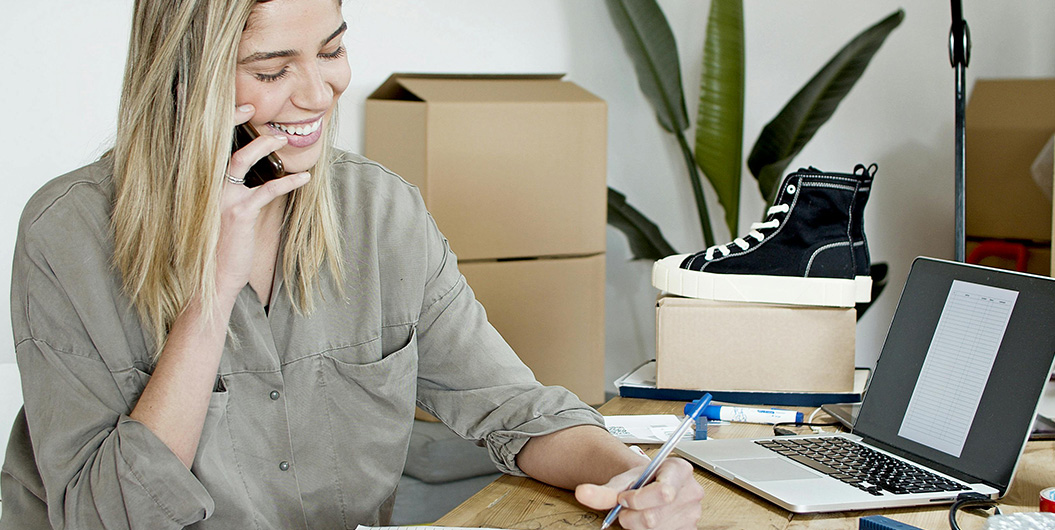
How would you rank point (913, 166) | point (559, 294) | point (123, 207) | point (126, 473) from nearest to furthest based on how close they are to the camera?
1. point (126, 473)
2. point (123, 207)
3. point (559, 294)
4. point (913, 166)

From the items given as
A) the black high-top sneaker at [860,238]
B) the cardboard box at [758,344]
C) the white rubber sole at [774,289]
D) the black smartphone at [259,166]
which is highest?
the black smartphone at [259,166]

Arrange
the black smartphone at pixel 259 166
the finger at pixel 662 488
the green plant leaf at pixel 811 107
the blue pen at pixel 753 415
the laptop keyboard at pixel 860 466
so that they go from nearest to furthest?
1. the finger at pixel 662 488
2. the laptop keyboard at pixel 860 466
3. the black smartphone at pixel 259 166
4. the blue pen at pixel 753 415
5. the green plant leaf at pixel 811 107

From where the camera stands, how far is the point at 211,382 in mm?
908

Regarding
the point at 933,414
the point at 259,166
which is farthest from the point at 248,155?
the point at 933,414

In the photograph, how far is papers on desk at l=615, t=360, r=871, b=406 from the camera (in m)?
1.20

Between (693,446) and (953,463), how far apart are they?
0.26m

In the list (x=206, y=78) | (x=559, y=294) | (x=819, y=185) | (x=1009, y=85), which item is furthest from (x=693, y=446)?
(x=1009, y=85)

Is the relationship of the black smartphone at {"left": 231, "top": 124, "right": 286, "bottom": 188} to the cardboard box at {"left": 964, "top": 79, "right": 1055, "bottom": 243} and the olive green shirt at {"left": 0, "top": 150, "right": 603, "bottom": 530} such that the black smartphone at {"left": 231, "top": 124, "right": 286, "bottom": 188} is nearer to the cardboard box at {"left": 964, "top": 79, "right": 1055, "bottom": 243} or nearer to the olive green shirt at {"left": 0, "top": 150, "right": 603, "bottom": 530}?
the olive green shirt at {"left": 0, "top": 150, "right": 603, "bottom": 530}

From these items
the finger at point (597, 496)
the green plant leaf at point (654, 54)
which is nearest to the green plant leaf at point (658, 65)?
the green plant leaf at point (654, 54)

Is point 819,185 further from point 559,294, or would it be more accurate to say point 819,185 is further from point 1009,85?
point 1009,85

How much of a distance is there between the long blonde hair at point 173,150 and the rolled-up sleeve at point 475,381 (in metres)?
0.28

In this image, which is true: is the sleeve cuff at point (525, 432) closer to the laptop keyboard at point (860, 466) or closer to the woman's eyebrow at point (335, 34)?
the laptop keyboard at point (860, 466)

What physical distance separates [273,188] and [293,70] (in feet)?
0.42

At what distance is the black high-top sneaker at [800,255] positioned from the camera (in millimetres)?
1171
